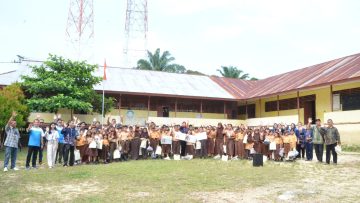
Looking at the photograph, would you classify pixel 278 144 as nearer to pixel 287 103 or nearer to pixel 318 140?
pixel 318 140

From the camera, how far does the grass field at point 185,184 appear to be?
8398 mm

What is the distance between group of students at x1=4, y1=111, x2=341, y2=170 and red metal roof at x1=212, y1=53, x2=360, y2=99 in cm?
750

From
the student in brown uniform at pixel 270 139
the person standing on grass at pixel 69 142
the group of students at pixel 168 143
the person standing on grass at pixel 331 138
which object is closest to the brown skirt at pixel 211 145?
the group of students at pixel 168 143

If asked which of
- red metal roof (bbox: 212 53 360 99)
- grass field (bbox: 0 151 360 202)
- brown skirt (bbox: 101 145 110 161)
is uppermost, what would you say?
red metal roof (bbox: 212 53 360 99)

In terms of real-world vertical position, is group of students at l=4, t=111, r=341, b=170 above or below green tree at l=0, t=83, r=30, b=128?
below

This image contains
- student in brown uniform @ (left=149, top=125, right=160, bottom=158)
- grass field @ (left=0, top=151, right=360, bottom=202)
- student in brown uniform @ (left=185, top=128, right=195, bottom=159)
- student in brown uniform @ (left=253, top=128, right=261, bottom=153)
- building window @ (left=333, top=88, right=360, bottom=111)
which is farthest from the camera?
building window @ (left=333, top=88, right=360, bottom=111)

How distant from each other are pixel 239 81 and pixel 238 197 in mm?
30373

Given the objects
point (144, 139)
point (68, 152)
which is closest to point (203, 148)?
point (144, 139)

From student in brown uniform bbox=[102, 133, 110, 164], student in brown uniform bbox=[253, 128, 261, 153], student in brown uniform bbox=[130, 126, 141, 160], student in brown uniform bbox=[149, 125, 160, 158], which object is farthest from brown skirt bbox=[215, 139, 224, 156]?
student in brown uniform bbox=[102, 133, 110, 164]

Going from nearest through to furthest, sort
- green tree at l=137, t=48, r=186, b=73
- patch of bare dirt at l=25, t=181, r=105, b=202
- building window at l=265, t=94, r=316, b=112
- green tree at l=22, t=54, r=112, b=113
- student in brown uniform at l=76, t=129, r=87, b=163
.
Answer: patch of bare dirt at l=25, t=181, r=105, b=202 < student in brown uniform at l=76, t=129, r=87, b=163 < green tree at l=22, t=54, r=112, b=113 < building window at l=265, t=94, r=316, b=112 < green tree at l=137, t=48, r=186, b=73

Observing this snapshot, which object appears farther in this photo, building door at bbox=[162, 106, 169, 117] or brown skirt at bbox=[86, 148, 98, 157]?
building door at bbox=[162, 106, 169, 117]

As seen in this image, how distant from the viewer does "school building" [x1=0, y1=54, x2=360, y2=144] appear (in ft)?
78.2

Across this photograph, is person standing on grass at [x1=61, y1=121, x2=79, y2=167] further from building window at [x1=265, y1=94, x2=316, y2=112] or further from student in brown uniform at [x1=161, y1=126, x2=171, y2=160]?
building window at [x1=265, y1=94, x2=316, y2=112]

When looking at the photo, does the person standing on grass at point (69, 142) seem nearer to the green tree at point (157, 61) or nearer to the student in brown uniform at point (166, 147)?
the student in brown uniform at point (166, 147)
